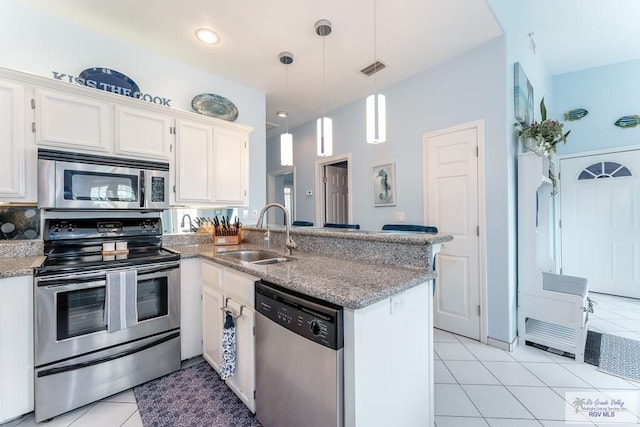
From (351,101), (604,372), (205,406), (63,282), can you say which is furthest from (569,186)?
(63,282)

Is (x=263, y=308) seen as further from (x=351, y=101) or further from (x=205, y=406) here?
(x=351, y=101)

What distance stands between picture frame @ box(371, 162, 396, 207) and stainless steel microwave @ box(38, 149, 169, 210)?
2.39 meters

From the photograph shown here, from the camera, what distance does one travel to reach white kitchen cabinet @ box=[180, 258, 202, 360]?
204 centimetres

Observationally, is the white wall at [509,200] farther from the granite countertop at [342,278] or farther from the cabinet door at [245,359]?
the cabinet door at [245,359]

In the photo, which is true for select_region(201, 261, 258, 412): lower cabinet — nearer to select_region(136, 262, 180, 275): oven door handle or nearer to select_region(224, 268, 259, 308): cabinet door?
select_region(224, 268, 259, 308): cabinet door

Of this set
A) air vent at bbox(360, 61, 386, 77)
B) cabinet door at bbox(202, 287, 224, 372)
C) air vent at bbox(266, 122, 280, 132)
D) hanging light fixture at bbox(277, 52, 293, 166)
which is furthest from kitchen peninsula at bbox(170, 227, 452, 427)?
air vent at bbox(266, 122, 280, 132)

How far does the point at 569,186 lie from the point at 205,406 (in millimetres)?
5249

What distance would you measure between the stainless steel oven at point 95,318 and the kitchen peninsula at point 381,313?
629mm

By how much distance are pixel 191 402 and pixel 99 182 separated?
1.70 m

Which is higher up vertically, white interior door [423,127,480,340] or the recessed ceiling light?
the recessed ceiling light

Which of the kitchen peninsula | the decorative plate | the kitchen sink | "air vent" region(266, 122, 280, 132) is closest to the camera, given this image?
the kitchen peninsula

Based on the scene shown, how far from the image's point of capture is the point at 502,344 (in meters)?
2.37

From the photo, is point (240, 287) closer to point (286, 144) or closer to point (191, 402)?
point (191, 402)

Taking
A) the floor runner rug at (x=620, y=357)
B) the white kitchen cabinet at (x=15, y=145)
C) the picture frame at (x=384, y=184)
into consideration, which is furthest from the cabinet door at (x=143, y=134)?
the floor runner rug at (x=620, y=357)
